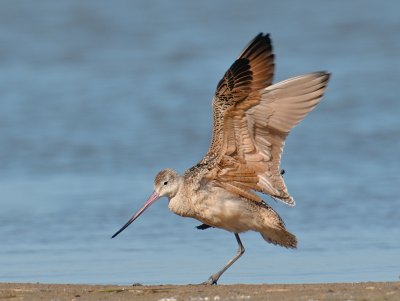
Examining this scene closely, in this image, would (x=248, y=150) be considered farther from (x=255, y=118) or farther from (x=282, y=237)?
(x=282, y=237)

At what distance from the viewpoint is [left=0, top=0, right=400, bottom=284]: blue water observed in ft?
28.3

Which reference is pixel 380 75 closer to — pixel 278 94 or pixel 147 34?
pixel 147 34

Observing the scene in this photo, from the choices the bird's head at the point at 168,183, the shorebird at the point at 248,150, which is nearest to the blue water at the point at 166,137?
the shorebird at the point at 248,150

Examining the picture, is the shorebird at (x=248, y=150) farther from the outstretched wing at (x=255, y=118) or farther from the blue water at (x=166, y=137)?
the blue water at (x=166, y=137)

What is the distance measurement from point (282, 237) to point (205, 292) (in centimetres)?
140

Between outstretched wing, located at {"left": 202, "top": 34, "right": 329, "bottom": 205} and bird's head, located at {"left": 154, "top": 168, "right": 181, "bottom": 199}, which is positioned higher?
outstretched wing, located at {"left": 202, "top": 34, "right": 329, "bottom": 205}

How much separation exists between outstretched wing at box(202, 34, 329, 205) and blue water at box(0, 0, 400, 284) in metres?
0.70

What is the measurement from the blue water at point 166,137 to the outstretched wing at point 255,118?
70cm

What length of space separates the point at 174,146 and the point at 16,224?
3431 mm

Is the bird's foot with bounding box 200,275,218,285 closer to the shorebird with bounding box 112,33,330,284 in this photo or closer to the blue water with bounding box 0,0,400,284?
the shorebird with bounding box 112,33,330,284

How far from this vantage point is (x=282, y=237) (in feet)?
26.7

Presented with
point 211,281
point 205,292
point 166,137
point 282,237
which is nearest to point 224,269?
point 211,281

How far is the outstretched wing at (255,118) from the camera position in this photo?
7.92m

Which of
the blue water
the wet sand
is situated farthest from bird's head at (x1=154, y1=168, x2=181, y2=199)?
the wet sand
